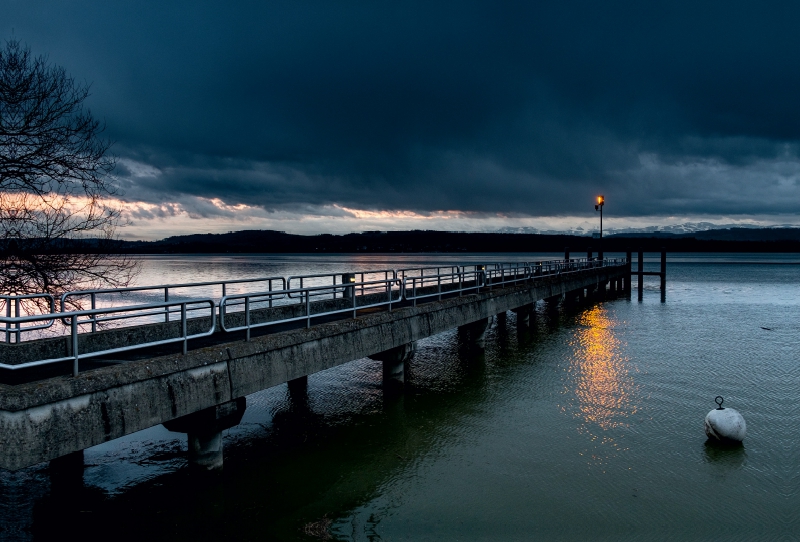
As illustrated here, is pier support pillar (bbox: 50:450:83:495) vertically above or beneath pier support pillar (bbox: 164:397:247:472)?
beneath

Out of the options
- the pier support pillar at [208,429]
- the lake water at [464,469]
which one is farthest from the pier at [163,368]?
the lake water at [464,469]

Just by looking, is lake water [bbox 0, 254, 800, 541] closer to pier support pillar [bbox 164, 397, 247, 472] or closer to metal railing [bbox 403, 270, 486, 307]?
pier support pillar [bbox 164, 397, 247, 472]

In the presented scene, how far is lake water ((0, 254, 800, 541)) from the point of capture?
28.2 feet

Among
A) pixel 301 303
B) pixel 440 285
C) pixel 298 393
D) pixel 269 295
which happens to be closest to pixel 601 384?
pixel 440 285

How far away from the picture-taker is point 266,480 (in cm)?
998

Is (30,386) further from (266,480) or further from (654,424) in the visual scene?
(654,424)

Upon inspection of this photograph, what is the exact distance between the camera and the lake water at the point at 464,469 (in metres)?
8.59

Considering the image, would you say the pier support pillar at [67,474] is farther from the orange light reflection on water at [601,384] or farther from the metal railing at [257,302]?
the orange light reflection on water at [601,384]

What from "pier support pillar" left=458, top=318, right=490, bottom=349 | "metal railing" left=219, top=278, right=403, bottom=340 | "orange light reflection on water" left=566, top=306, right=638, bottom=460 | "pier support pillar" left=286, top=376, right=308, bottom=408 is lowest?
"orange light reflection on water" left=566, top=306, right=638, bottom=460

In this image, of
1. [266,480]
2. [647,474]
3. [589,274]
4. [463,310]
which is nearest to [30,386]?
[266,480]

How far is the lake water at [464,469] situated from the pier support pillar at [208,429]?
32 cm

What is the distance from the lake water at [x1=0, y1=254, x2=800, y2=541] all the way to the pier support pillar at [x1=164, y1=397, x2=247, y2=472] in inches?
12.6

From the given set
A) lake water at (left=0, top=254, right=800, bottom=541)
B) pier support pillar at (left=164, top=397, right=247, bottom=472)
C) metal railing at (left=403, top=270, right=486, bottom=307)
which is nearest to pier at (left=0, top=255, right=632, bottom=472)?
pier support pillar at (left=164, top=397, right=247, bottom=472)

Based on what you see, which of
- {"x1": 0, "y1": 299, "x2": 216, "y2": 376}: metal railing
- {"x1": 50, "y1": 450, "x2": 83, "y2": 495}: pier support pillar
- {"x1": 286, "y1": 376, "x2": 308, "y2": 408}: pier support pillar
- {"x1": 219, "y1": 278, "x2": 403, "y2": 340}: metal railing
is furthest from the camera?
{"x1": 286, "y1": 376, "x2": 308, "y2": 408}: pier support pillar
